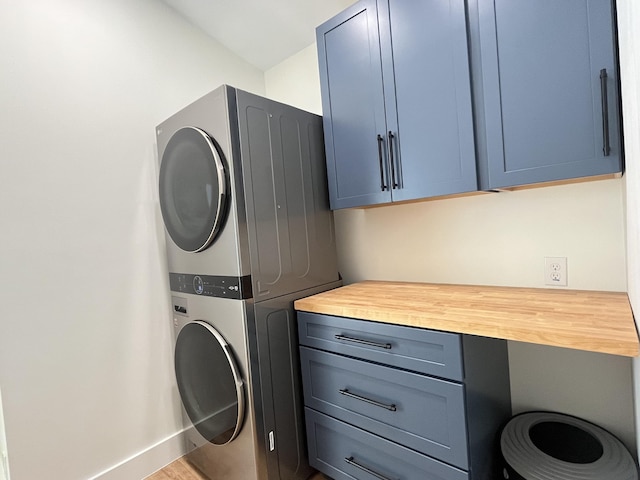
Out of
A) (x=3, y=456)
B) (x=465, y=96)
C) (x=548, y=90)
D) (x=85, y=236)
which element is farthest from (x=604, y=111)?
(x=3, y=456)

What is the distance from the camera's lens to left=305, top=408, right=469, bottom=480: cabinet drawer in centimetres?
116

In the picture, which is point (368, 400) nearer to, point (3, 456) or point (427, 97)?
point (427, 97)

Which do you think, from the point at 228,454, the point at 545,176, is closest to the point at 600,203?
the point at 545,176

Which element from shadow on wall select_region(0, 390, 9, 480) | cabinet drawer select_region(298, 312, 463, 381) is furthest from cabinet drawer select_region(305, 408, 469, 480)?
shadow on wall select_region(0, 390, 9, 480)

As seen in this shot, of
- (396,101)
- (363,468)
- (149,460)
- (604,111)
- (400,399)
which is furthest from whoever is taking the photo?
(149,460)

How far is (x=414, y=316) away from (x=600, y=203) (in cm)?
84

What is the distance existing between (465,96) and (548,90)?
0.85 ft

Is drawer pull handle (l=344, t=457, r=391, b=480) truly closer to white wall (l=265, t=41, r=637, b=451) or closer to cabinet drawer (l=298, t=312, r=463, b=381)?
cabinet drawer (l=298, t=312, r=463, b=381)

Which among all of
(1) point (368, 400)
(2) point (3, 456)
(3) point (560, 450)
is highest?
(1) point (368, 400)

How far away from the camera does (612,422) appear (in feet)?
4.25

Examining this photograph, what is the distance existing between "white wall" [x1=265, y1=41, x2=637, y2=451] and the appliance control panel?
0.88m

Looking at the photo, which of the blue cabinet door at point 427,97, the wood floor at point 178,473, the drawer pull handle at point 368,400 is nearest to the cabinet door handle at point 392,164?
the blue cabinet door at point 427,97

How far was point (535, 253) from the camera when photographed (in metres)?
1.41

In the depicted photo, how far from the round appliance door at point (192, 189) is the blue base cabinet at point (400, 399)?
22.8 inches
